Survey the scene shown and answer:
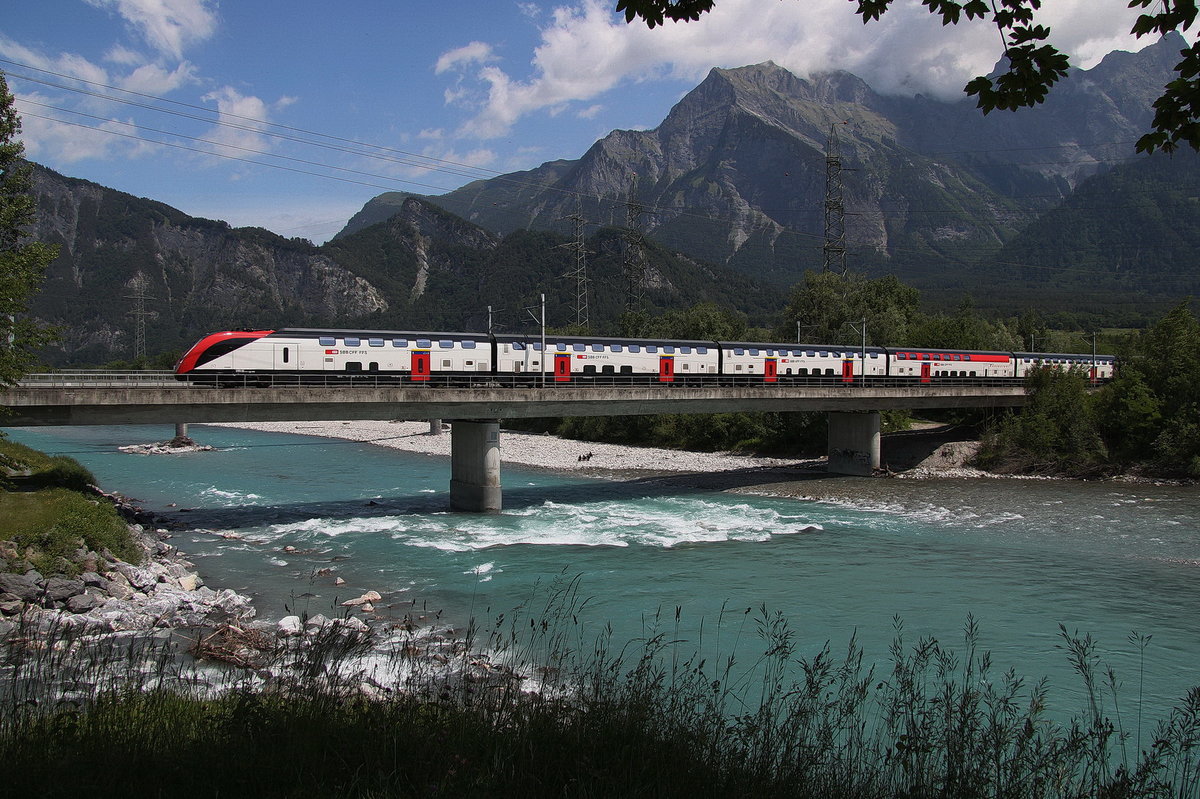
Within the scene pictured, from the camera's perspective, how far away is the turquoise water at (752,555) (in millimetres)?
16438

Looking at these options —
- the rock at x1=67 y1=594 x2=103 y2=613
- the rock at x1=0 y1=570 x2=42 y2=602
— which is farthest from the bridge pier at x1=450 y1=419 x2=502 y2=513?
the rock at x1=0 y1=570 x2=42 y2=602

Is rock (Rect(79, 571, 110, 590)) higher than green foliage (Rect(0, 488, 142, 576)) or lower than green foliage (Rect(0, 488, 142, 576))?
lower

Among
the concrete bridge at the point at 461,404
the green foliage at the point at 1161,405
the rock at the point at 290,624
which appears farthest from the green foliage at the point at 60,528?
the green foliage at the point at 1161,405

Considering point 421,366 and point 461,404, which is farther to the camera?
point 421,366

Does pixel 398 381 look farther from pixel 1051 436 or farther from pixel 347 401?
pixel 1051 436

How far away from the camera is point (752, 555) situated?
2414cm

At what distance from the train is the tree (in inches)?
246

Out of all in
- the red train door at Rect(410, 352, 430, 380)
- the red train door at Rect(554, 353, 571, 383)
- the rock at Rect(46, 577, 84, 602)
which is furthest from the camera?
the red train door at Rect(554, 353, 571, 383)

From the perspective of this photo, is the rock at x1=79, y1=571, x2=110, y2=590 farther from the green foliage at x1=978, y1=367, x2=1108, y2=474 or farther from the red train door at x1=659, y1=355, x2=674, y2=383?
the green foliage at x1=978, y1=367, x2=1108, y2=474

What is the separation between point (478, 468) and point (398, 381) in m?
6.02

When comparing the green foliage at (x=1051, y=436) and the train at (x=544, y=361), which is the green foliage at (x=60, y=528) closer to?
the train at (x=544, y=361)

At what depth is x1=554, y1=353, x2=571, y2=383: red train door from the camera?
129 feet

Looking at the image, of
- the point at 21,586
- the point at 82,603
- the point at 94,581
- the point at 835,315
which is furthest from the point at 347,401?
the point at 835,315

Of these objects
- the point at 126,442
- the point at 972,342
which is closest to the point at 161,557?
the point at 126,442
